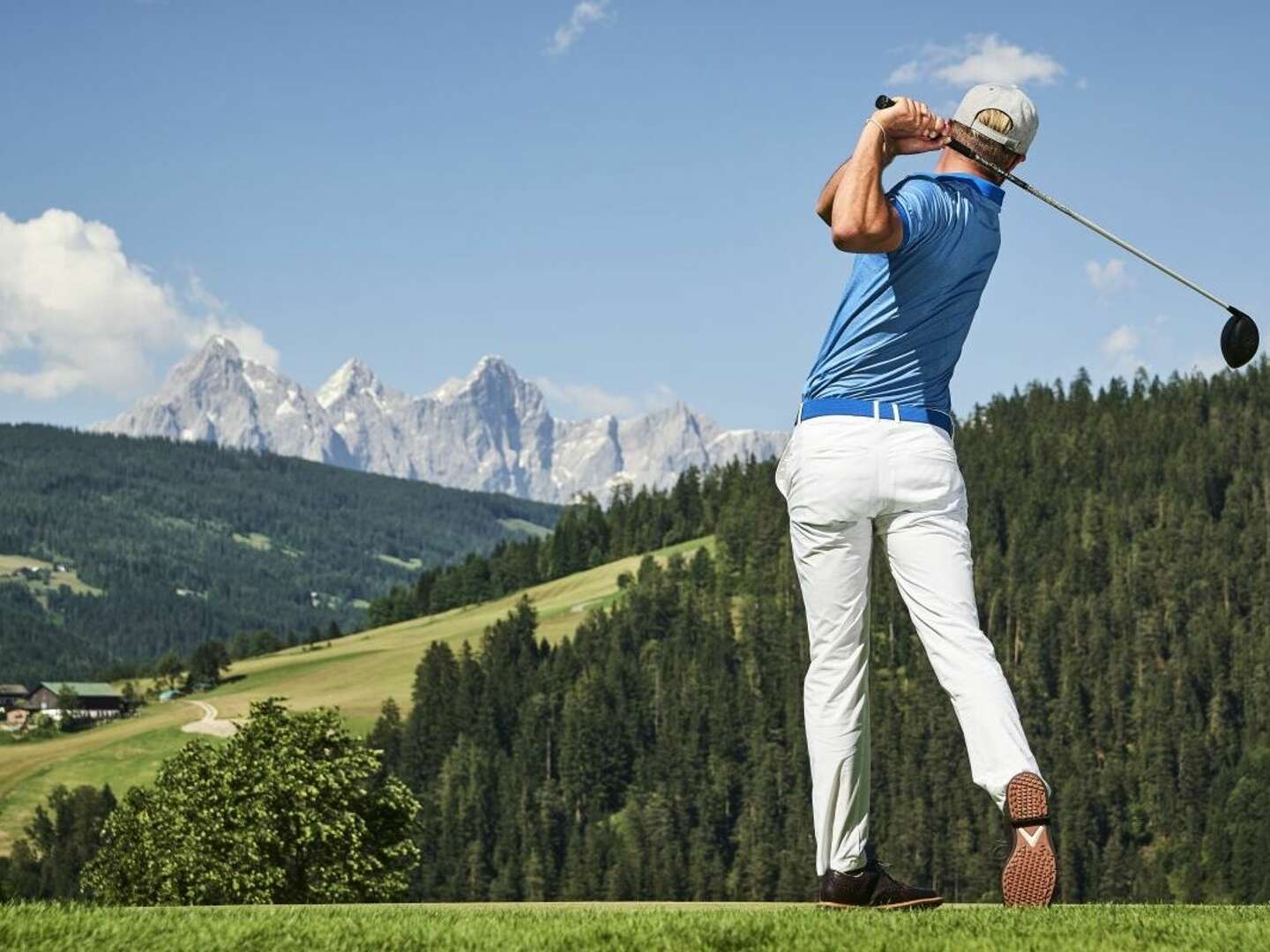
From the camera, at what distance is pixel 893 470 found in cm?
935

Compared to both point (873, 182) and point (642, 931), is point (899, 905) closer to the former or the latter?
point (642, 931)

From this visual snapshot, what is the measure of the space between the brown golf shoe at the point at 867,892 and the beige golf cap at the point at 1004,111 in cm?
409

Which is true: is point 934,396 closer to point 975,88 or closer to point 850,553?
point 850,553

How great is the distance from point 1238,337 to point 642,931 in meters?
5.10

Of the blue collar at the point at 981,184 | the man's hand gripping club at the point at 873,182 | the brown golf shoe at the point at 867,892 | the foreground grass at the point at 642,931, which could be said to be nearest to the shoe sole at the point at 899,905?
the brown golf shoe at the point at 867,892

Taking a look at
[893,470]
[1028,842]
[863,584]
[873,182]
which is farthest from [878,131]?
[1028,842]

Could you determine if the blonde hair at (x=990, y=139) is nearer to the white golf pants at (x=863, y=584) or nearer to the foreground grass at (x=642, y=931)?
the white golf pants at (x=863, y=584)

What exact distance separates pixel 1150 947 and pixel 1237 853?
672 ft

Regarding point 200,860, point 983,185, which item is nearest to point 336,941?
point 983,185

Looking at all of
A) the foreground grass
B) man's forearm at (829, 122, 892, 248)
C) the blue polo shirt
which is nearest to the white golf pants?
the blue polo shirt

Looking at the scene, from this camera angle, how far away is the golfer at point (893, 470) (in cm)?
923

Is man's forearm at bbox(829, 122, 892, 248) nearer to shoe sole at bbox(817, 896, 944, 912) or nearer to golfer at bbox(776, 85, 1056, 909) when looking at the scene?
golfer at bbox(776, 85, 1056, 909)

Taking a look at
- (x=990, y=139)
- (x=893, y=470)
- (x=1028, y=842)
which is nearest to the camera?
(x=1028, y=842)

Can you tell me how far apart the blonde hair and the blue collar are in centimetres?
7
